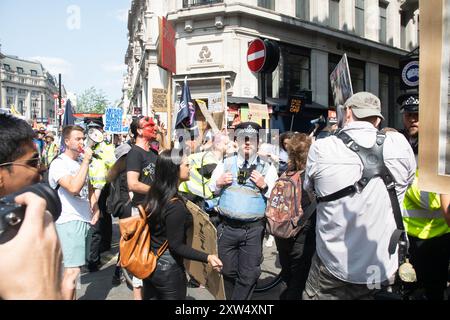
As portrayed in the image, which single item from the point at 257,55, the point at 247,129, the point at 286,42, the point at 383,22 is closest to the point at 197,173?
the point at 247,129

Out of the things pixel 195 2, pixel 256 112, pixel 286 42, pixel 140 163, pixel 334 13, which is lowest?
pixel 140 163

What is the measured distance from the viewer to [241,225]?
12.8ft

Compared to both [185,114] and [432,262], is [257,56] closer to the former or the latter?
[185,114]

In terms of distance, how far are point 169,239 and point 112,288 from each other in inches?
99.8

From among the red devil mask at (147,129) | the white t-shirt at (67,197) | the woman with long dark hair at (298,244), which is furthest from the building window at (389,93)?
the white t-shirt at (67,197)

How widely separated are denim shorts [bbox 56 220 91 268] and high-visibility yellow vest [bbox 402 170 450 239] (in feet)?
9.65

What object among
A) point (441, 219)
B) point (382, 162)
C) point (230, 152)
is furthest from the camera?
point (230, 152)

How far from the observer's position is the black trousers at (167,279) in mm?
2975

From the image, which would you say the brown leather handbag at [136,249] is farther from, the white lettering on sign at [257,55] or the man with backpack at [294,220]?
the white lettering on sign at [257,55]

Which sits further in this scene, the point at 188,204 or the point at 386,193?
the point at 188,204

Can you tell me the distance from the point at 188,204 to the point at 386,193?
1.55 metres
